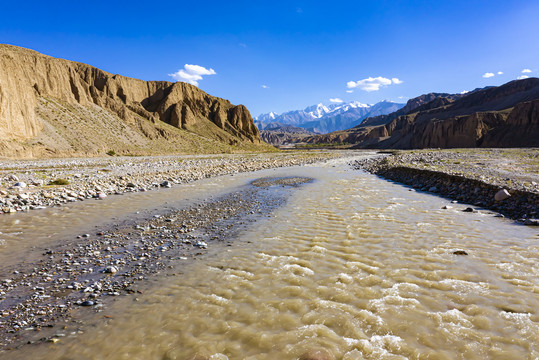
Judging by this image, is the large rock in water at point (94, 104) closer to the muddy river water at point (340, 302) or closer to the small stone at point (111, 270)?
the small stone at point (111, 270)

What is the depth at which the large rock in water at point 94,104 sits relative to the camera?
167 feet

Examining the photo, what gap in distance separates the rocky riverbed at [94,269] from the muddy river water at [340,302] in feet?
1.47

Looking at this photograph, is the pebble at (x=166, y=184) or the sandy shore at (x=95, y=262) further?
the pebble at (x=166, y=184)

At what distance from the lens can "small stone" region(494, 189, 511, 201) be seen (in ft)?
43.0

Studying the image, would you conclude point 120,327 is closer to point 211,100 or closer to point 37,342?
point 37,342

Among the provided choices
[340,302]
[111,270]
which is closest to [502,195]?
[340,302]

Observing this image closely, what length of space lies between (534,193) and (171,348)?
16.0m

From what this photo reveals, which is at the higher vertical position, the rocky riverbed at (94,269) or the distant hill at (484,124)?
the distant hill at (484,124)

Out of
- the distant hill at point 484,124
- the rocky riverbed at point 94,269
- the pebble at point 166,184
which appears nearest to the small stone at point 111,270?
the rocky riverbed at point 94,269

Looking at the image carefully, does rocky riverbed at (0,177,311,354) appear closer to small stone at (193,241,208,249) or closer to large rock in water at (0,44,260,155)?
small stone at (193,241,208,249)

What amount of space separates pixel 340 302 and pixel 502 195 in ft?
43.0

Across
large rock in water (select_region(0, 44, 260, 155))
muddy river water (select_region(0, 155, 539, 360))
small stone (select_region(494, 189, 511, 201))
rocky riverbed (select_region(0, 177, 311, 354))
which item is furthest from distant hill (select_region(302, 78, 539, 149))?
rocky riverbed (select_region(0, 177, 311, 354))

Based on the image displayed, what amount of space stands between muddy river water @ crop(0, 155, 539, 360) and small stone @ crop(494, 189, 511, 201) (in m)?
4.17

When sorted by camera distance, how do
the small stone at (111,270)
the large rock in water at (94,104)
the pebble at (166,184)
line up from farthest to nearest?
the large rock in water at (94,104) < the pebble at (166,184) < the small stone at (111,270)
